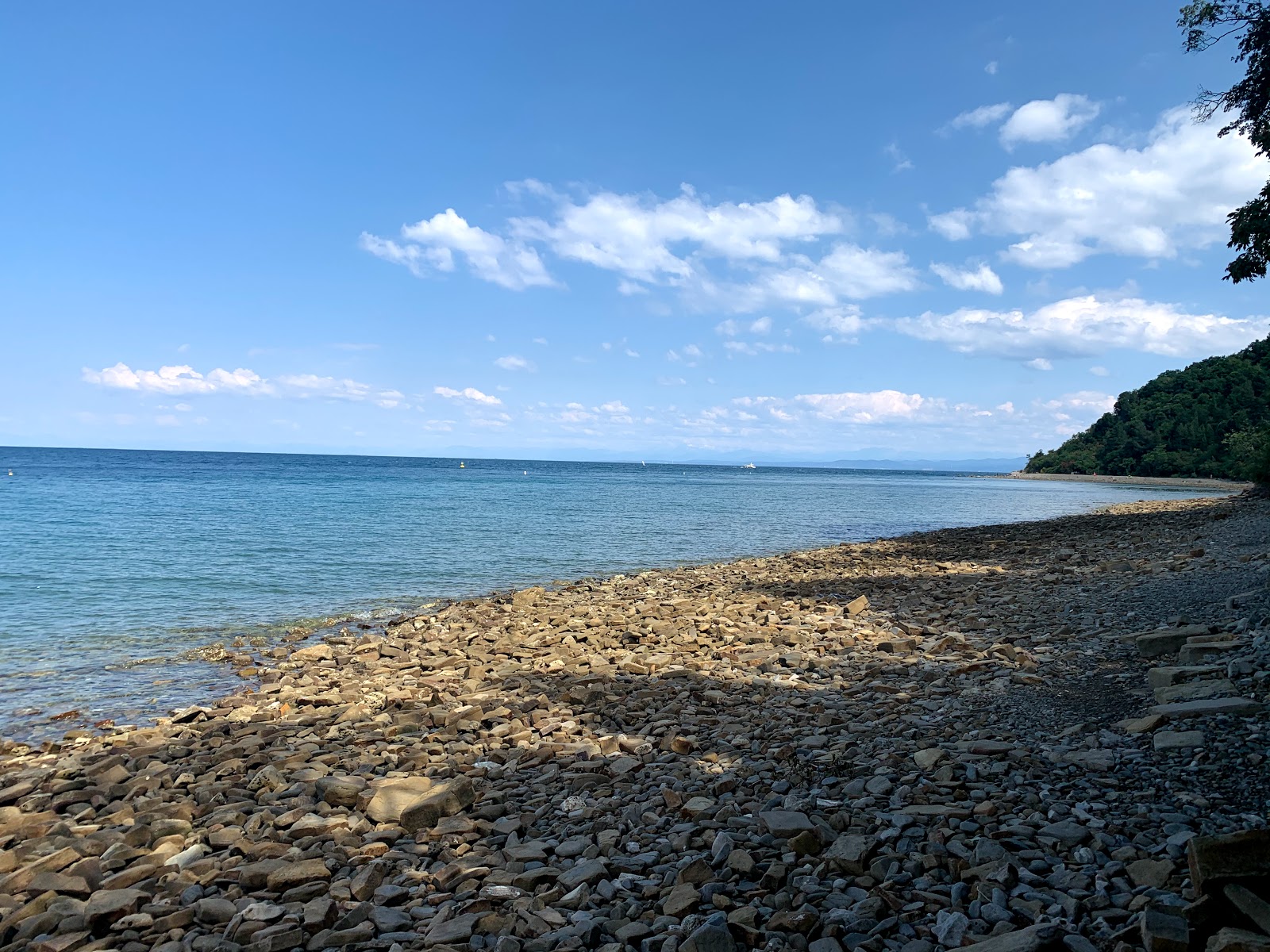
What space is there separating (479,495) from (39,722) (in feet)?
180

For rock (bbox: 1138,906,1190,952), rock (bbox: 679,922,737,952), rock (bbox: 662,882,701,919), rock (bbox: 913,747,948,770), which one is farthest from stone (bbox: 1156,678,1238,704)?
rock (bbox: 679,922,737,952)

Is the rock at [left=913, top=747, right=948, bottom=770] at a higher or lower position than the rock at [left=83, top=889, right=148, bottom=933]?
higher

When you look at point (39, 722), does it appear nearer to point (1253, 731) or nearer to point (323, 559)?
point (1253, 731)

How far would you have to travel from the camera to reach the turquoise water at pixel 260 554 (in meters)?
12.2

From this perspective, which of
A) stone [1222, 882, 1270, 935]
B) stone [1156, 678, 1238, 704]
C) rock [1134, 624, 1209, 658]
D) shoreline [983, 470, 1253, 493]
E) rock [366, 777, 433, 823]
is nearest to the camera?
stone [1222, 882, 1270, 935]

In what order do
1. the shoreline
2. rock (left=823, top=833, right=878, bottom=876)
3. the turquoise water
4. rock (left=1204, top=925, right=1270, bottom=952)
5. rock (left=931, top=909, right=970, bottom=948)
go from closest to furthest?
rock (left=1204, top=925, right=1270, bottom=952), rock (left=931, top=909, right=970, bottom=948), rock (left=823, top=833, right=878, bottom=876), the turquoise water, the shoreline

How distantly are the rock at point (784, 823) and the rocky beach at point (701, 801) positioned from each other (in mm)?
25

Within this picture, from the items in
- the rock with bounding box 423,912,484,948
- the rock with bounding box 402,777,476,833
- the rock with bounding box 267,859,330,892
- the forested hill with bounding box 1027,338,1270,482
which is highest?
the forested hill with bounding box 1027,338,1270,482

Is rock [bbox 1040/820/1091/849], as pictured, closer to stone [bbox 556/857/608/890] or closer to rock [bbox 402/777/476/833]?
stone [bbox 556/857/608/890]

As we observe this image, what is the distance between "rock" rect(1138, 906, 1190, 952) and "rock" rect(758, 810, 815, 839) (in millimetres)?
1940

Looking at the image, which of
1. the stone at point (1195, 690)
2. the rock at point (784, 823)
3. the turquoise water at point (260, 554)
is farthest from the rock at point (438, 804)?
the stone at point (1195, 690)

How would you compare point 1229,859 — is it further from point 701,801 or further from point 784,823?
point 701,801

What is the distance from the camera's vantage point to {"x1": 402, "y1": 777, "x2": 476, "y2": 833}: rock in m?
5.78

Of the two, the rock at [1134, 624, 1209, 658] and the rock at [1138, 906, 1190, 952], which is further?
the rock at [1134, 624, 1209, 658]
